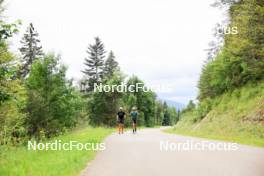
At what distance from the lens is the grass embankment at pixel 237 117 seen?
22328 mm

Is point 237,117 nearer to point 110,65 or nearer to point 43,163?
point 43,163

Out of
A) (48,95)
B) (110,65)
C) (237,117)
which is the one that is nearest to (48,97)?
(48,95)

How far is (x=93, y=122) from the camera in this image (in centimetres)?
7044

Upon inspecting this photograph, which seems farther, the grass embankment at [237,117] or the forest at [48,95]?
the grass embankment at [237,117]

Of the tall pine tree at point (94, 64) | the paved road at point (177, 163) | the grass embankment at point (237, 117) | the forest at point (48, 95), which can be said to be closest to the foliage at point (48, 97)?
the forest at point (48, 95)

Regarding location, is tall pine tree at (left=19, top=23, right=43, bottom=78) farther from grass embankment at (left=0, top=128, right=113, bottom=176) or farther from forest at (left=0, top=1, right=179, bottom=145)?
grass embankment at (left=0, top=128, right=113, bottom=176)

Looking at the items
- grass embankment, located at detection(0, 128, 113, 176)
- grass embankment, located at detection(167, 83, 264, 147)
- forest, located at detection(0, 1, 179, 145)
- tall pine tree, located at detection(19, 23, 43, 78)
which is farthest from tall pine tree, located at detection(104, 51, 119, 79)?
grass embankment, located at detection(0, 128, 113, 176)

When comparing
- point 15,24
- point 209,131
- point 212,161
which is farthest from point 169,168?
point 209,131

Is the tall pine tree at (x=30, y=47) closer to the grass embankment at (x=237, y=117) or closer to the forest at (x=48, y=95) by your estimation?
the forest at (x=48, y=95)

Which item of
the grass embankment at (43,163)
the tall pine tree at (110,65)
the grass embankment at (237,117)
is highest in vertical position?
the tall pine tree at (110,65)

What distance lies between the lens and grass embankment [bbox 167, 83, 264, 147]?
22328 mm

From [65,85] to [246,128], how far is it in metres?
23.0

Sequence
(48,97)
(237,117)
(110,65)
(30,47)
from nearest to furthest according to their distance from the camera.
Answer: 1. (237,117)
2. (48,97)
3. (30,47)
4. (110,65)

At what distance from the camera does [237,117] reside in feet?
86.0
